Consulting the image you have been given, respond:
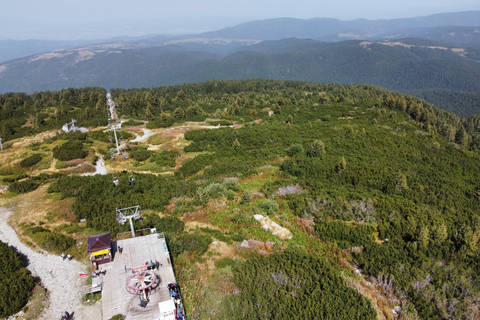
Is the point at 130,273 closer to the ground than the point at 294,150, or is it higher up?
higher up

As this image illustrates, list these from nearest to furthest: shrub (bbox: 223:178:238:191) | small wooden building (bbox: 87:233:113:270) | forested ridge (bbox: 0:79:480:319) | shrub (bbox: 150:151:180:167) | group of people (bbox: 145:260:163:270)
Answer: forested ridge (bbox: 0:79:480:319)
group of people (bbox: 145:260:163:270)
small wooden building (bbox: 87:233:113:270)
shrub (bbox: 223:178:238:191)
shrub (bbox: 150:151:180:167)

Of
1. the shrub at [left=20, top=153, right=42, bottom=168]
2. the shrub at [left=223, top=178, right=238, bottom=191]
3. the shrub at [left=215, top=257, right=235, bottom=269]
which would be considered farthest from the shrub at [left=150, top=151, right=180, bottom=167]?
the shrub at [left=215, top=257, right=235, bottom=269]

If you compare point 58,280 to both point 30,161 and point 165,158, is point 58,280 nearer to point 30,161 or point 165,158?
point 165,158

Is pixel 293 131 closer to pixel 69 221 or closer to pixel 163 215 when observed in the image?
pixel 163 215

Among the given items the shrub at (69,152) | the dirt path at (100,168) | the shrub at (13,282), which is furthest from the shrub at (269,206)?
the shrub at (69,152)

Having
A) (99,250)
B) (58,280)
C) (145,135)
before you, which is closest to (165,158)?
(145,135)

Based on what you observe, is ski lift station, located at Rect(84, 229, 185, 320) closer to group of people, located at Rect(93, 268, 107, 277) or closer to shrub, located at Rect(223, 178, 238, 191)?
group of people, located at Rect(93, 268, 107, 277)
